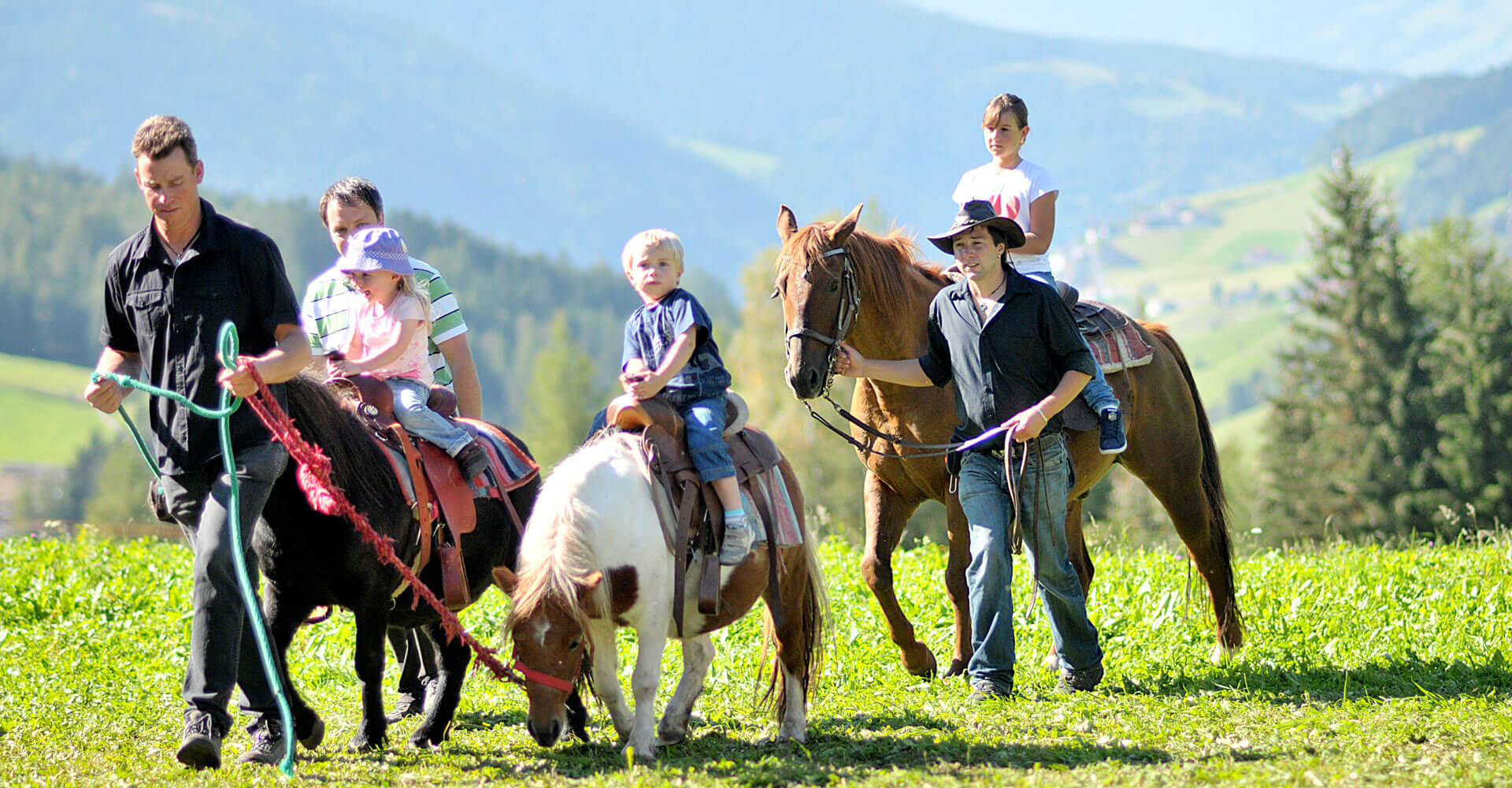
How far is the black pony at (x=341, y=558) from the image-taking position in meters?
5.37

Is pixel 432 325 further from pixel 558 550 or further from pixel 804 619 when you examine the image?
pixel 804 619

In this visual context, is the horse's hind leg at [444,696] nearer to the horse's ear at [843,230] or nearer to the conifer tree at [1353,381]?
the horse's ear at [843,230]

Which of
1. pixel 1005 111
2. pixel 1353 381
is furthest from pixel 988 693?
pixel 1353 381

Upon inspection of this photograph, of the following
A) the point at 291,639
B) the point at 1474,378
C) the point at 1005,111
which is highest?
the point at 1474,378

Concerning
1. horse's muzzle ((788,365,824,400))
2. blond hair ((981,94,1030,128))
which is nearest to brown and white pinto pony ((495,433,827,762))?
horse's muzzle ((788,365,824,400))

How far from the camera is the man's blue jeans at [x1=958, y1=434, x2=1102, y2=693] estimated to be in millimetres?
6168

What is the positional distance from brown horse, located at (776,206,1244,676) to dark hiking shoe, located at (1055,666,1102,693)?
0.77 m

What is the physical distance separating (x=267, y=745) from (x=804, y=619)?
7.48 feet

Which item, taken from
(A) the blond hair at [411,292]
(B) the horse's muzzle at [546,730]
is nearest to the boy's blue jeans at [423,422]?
(A) the blond hair at [411,292]

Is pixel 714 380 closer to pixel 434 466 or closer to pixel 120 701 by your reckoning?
pixel 434 466

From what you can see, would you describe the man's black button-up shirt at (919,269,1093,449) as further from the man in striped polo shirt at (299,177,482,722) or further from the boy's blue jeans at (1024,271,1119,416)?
the man in striped polo shirt at (299,177,482,722)

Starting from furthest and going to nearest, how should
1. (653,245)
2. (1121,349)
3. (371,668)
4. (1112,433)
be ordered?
(1121,349) < (1112,433) < (371,668) < (653,245)

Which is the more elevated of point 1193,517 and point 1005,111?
point 1005,111

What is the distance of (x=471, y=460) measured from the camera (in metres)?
5.76
